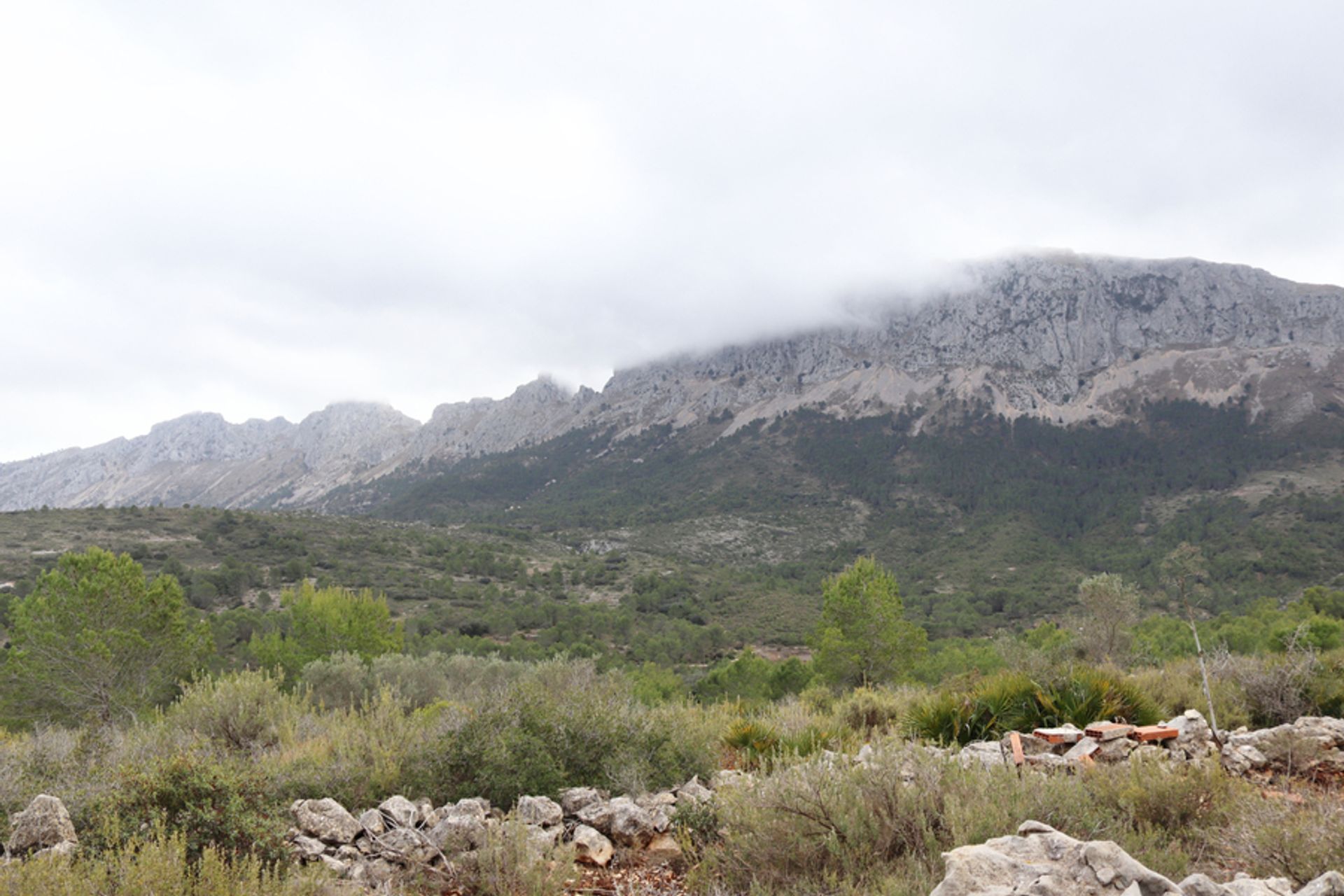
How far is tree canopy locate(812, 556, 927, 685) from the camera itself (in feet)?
79.7

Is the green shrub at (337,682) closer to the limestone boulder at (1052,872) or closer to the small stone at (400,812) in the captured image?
the small stone at (400,812)

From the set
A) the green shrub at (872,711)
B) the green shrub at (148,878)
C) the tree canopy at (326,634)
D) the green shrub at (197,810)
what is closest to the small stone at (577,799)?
the green shrub at (197,810)

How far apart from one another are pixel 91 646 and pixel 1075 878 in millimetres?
22312

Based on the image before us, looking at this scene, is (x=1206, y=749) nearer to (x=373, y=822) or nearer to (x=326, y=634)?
(x=373, y=822)

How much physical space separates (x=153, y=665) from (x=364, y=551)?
1762 inches

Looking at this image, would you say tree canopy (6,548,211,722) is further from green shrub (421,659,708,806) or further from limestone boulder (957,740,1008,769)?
limestone boulder (957,740,1008,769)

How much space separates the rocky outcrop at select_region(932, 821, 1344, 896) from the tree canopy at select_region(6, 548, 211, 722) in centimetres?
2063

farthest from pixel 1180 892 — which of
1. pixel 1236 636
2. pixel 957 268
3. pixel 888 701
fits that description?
pixel 957 268

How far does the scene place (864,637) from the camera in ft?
80.7

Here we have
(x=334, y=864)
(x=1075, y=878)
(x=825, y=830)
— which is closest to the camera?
(x=1075, y=878)

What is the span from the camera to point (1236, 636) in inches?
994

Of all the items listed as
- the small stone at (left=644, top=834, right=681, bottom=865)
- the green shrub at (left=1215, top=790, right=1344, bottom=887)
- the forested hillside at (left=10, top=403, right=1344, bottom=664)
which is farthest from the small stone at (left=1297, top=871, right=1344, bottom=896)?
the forested hillside at (left=10, top=403, right=1344, bottom=664)

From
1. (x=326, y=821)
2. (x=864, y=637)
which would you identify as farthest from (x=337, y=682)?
(x=864, y=637)

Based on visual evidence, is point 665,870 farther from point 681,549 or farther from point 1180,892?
point 681,549
